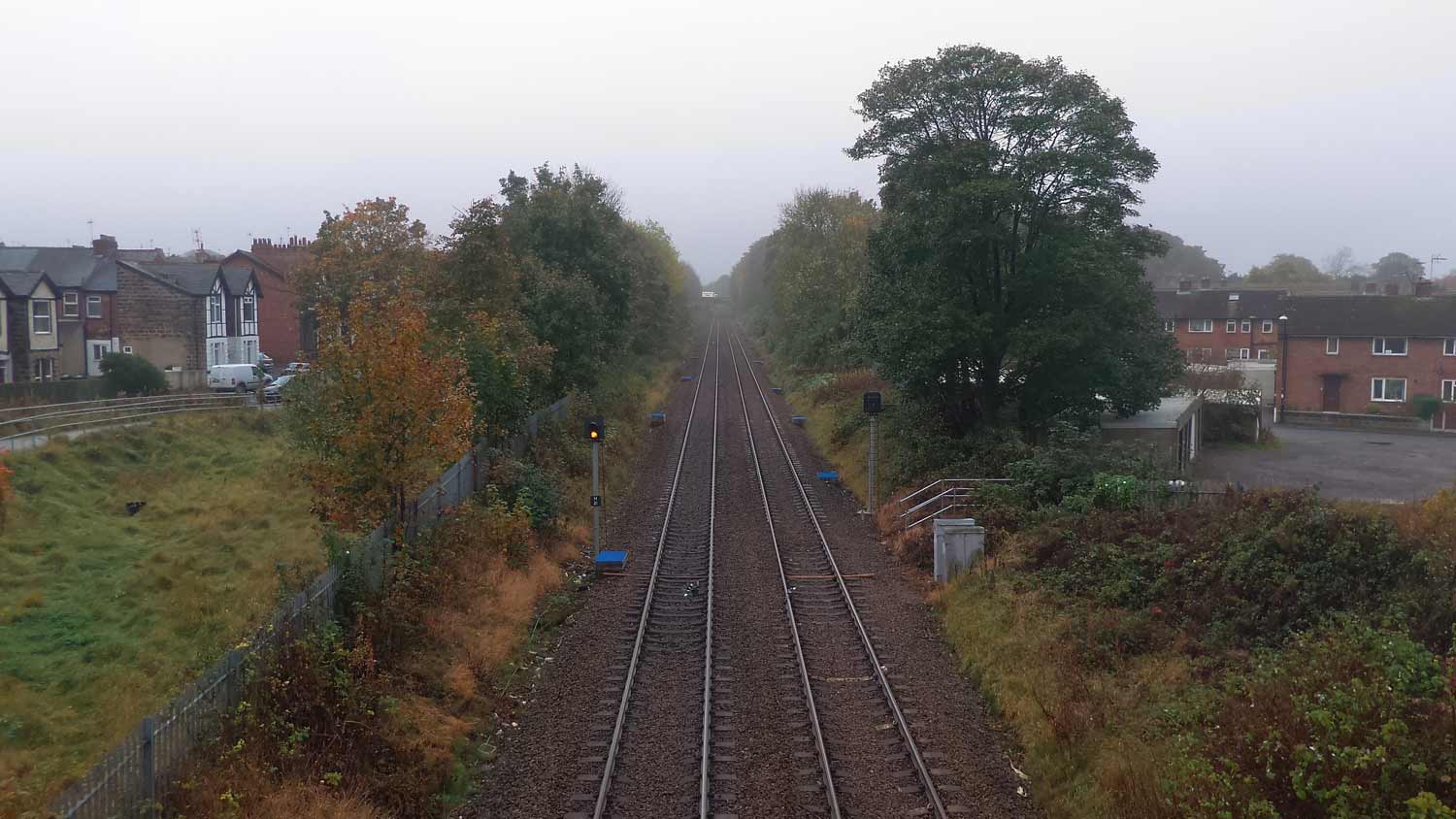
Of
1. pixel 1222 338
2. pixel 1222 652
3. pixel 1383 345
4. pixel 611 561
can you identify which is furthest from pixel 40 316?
pixel 1222 338

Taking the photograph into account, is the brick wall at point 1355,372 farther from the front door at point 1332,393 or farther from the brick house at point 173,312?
the brick house at point 173,312

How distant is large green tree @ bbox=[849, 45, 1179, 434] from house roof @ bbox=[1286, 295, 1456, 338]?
31.4m

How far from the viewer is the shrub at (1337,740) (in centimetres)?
680

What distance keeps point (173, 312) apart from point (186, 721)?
1913 inches

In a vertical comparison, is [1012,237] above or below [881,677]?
above

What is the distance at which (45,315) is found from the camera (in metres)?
42.7

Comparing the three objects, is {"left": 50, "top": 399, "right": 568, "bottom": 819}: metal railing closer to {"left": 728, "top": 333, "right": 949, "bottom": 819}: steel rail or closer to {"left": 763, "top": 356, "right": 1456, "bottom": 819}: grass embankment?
{"left": 728, "top": 333, "right": 949, "bottom": 819}: steel rail

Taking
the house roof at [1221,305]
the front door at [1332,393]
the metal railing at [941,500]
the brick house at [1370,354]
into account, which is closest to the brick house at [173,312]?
the metal railing at [941,500]

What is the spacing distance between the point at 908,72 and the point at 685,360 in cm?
4914

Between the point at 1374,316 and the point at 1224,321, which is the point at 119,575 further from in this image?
the point at 1224,321

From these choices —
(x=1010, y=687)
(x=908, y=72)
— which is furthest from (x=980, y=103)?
(x=1010, y=687)

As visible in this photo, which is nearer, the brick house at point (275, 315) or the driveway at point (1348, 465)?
the driveway at point (1348, 465)

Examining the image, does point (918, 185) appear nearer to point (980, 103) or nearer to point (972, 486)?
point (980, 103)

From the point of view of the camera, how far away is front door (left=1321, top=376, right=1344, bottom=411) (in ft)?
166
